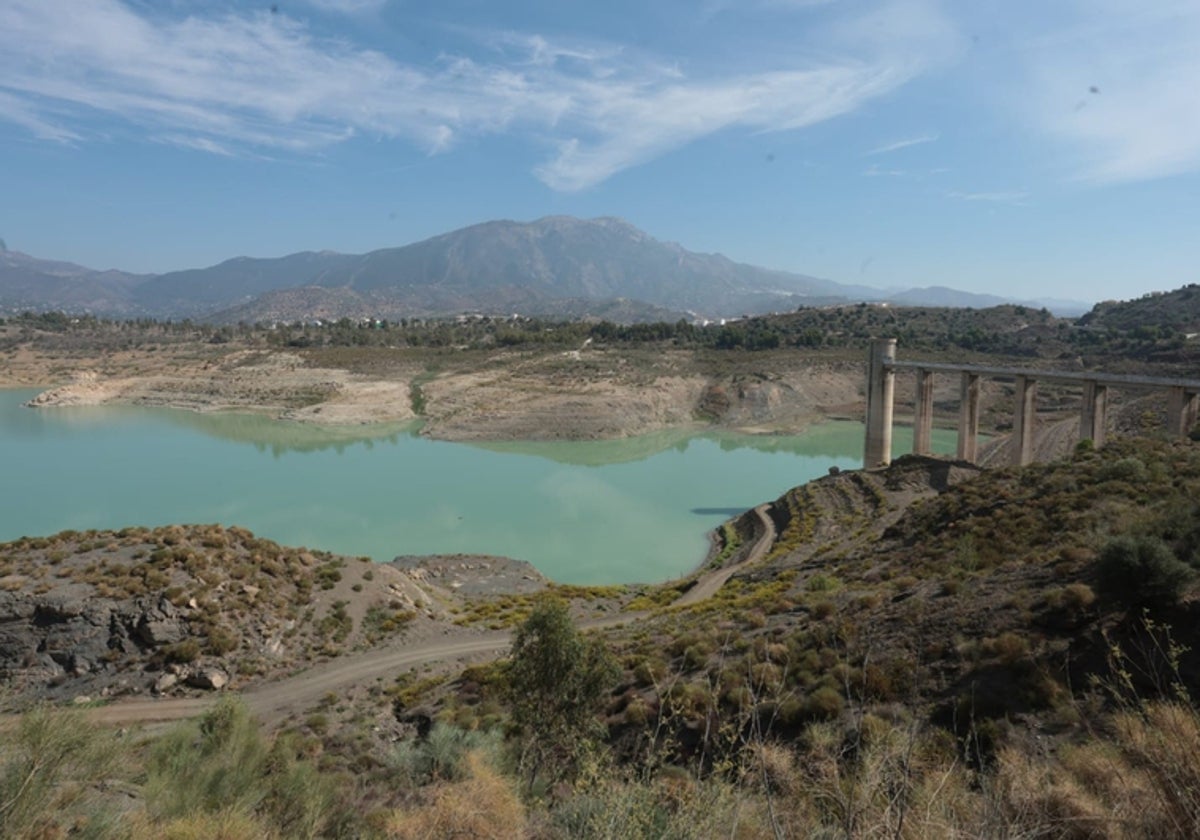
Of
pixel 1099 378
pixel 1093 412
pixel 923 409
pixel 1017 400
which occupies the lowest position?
pixel 923 409

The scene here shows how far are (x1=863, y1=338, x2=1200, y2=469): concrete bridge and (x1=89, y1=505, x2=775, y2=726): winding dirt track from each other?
19596 millimetres

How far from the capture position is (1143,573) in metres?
7.70

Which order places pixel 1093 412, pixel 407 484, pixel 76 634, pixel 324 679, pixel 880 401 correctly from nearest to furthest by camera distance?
pixel 76 634 → pixel 324 679 → pixel 1093 412 → pixel 407 484 → pixel 880 401

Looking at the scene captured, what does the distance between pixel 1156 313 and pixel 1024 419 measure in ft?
212

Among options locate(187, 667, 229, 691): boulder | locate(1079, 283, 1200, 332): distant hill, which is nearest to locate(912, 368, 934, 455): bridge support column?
locate(187, 667, 229, 691): boulder

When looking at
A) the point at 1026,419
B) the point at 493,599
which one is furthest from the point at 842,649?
the point at 1026,419

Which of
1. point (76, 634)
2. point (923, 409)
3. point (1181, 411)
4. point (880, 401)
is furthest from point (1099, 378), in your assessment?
point (76, 634)

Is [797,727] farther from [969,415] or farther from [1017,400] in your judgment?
[969,415]

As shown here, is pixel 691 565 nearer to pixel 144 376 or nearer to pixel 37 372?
pixel 144 376

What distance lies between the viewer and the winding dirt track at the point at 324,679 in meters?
11.4

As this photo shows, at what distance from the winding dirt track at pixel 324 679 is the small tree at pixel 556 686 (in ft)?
18.0

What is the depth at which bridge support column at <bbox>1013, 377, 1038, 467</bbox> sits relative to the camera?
99.1ft

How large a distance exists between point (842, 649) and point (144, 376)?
75.6m

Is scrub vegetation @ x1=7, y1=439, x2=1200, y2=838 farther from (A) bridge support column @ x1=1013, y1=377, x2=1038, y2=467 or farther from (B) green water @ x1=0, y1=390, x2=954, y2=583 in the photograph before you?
(A) bridge support column @ x1=1013, y1=377, x2=1038, y2=467
